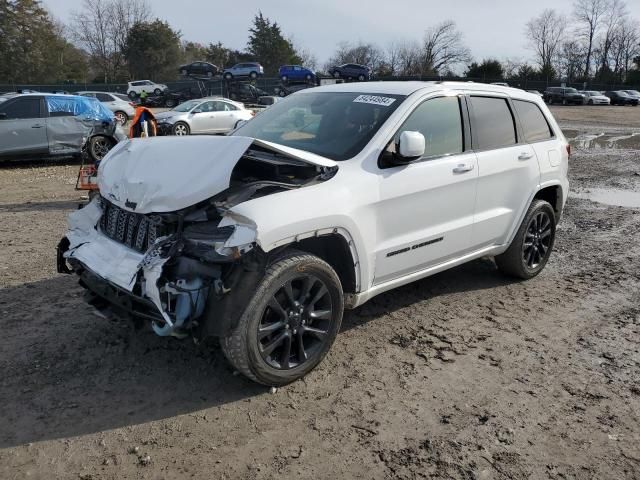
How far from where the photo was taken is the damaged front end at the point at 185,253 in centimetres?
296

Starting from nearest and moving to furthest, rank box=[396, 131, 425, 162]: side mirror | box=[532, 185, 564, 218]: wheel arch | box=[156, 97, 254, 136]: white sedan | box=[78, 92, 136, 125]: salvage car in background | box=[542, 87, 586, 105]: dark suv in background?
box=[396, 131, 425, 162]: side mirror → box=[532, 185, 564, 218]: wheel arch → box=[156, 97, 254, 136]: white sedan → box=[78, 92, 136, 125]: salvage car in background → box=[542, 87, 586, 105]: dark suv in background

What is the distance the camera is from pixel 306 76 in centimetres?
4562

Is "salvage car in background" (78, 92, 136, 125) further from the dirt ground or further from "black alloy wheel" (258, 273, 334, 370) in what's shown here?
"black alloy wheel" (258, 273, 334, 370)

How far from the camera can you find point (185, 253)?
3.09 meters

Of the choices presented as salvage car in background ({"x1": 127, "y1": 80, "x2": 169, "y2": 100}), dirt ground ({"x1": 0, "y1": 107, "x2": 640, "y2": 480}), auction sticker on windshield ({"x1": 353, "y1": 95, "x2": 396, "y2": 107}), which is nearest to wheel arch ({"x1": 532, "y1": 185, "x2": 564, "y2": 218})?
dirt ground ({"x1": 0, "y1": 107, "x2": 640, "y2": 480})

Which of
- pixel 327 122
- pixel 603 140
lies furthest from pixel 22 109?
pixel 603 140

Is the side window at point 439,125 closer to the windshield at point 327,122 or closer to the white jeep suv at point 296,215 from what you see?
the white jeep suv at point 296,215

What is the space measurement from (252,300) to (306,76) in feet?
147

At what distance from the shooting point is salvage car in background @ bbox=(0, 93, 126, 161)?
11758 millimetres

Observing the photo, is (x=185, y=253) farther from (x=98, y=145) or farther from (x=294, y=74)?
(x=294, y=74)

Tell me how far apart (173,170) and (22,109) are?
34.9 ft

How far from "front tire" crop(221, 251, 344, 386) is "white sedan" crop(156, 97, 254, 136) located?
47.5ft

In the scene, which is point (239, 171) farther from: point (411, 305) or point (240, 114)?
point (240, 114)

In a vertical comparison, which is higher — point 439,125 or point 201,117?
point 439,125
